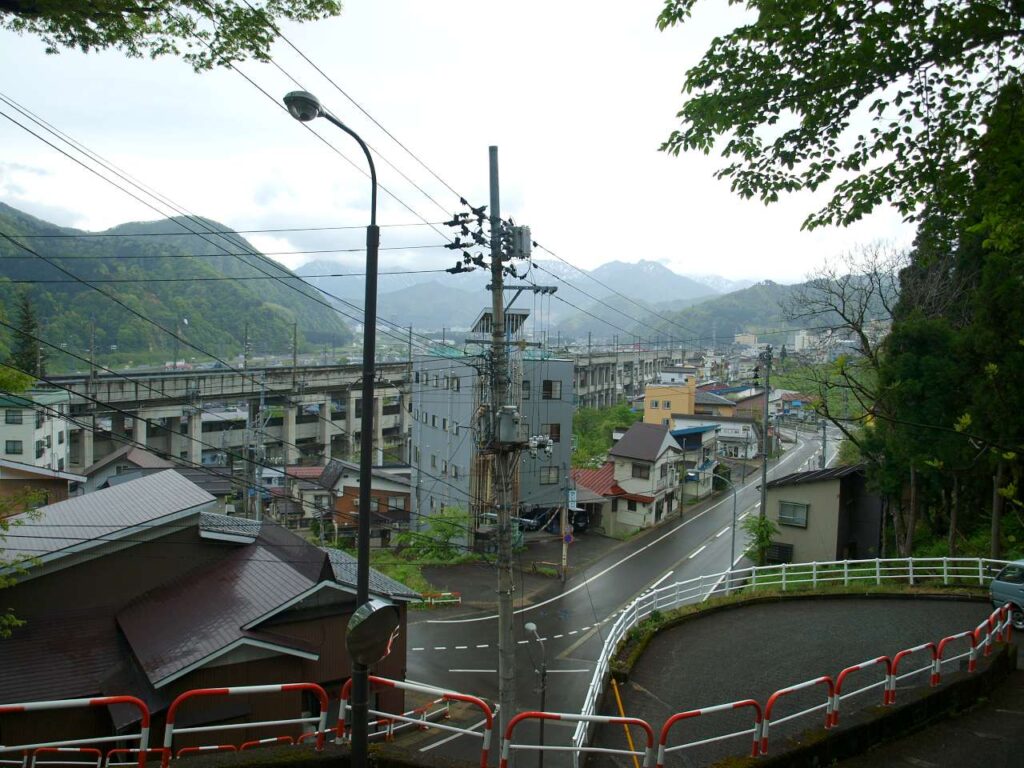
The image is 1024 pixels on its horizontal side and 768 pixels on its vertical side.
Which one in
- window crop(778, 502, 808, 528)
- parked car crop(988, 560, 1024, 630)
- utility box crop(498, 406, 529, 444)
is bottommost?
window crop(778, 502, 808, 528)

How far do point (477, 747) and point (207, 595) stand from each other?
682 cm

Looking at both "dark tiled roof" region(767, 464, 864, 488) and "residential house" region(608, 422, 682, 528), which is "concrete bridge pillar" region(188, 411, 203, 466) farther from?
"dark tiled roof" region(767, 464, 864, 488)

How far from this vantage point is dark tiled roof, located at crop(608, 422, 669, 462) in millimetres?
36344

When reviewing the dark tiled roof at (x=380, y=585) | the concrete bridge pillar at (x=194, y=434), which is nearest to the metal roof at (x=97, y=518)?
the dark tiled roof at (x=380, y=585)

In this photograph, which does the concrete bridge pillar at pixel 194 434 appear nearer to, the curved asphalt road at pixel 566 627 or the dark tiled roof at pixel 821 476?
the curved asphalt road at pixel 566 627

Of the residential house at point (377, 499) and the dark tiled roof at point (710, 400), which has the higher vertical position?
the dark tiled roof at point (710, 400)

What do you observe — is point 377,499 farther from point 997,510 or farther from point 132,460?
point 997,510

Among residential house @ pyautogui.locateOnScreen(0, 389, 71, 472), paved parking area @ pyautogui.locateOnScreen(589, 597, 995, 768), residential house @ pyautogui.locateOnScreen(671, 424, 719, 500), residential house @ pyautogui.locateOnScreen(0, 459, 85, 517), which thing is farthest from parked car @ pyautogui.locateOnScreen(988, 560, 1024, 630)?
residential house @ pyautogui.locateOnScreen(0, 389, 71, 472)

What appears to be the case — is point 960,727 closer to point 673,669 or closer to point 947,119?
point 673,669

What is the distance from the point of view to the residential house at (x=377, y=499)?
109 feet

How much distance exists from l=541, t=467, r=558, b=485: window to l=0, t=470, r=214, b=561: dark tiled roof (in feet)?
60.2

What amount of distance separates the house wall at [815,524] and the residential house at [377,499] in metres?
17.8

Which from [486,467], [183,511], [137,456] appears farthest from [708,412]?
[183,511]

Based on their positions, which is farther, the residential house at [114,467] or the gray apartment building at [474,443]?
the residential house at [114,467]
